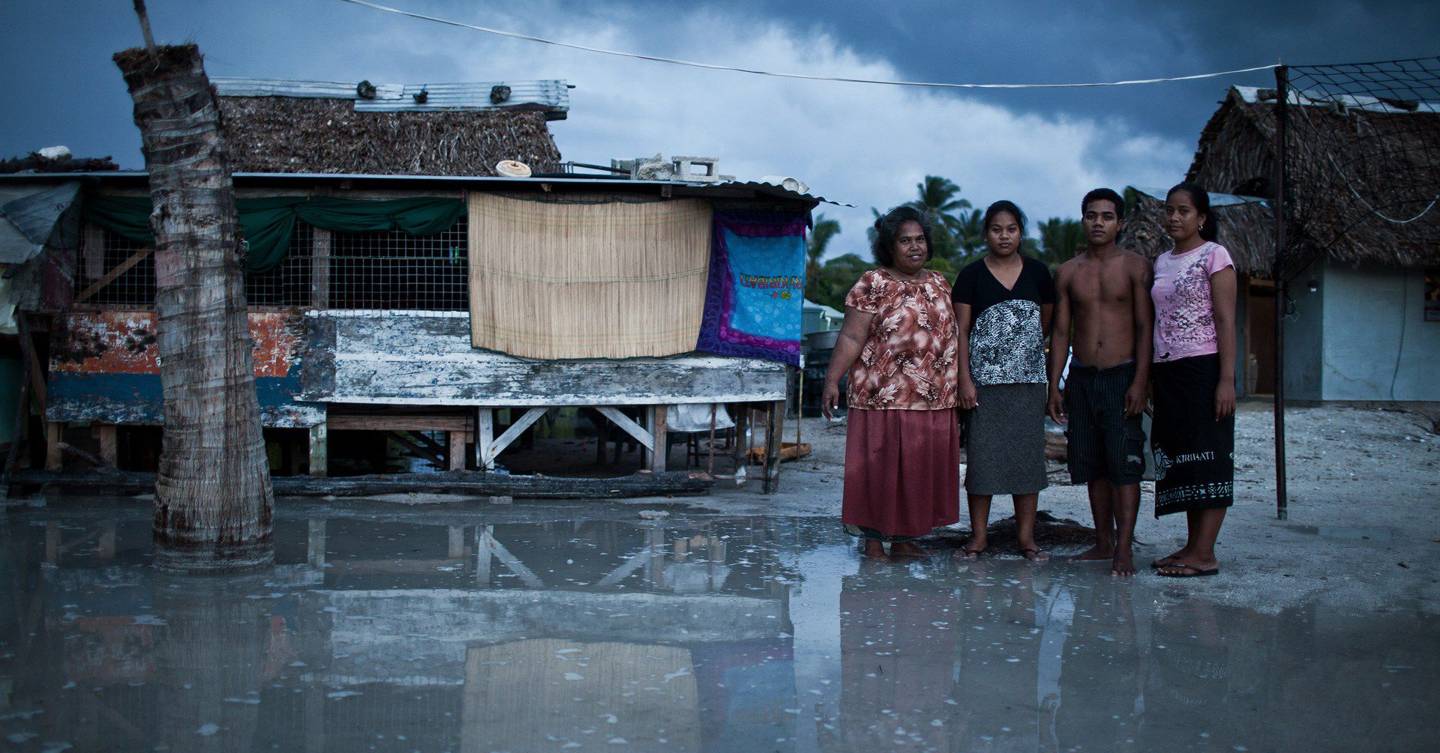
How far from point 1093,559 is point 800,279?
458cm

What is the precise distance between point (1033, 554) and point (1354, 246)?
12302 millimetres

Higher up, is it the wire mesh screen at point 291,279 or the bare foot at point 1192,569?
the wire mesh screen at point 291,279

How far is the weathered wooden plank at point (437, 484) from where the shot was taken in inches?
345

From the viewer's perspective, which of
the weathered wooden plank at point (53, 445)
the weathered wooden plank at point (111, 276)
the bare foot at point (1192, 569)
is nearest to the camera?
the bare foot at point (1192, 569)

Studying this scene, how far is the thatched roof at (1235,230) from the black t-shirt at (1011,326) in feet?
36.6

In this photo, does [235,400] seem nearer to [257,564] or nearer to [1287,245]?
[257,564]

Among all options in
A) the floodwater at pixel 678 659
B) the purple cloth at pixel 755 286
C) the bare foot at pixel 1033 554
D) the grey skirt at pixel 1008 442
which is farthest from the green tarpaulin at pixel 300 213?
the bare foot at pixel 1033 554

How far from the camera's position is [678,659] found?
385cm

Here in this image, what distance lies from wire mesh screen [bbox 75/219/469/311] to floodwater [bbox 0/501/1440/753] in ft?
13.7

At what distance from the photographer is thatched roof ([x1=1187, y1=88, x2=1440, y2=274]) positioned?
15430 mm

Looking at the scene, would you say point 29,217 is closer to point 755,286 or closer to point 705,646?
point 755,286

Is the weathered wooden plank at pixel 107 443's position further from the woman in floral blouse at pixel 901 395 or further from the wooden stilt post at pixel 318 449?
the woman in floral blouse at pixel 901 395

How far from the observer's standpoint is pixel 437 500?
28.9 feet

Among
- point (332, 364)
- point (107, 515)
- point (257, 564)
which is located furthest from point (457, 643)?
point (332, 364)
